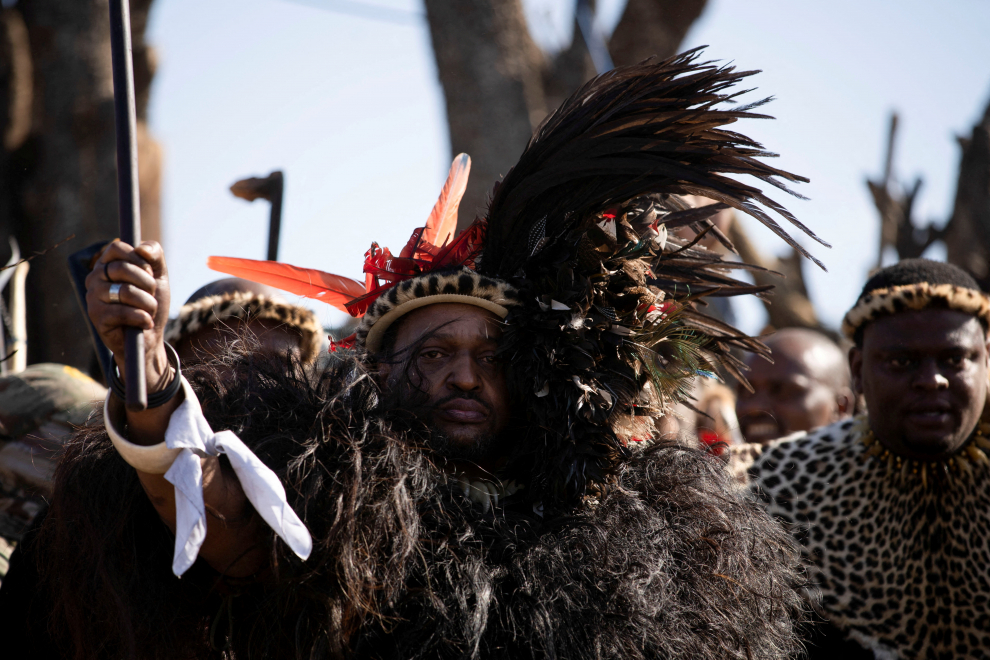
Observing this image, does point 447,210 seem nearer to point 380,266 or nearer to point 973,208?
point 380,266

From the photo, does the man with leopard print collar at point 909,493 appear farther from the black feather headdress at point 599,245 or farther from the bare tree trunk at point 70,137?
the bare tree trunk at point 70,137

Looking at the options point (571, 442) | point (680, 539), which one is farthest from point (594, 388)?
point (680, 539)

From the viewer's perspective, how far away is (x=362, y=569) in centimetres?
206

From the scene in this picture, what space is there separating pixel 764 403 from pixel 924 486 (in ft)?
6.42

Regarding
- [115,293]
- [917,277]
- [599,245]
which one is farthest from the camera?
[917,277]

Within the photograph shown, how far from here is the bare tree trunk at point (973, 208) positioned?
8867 millimetres

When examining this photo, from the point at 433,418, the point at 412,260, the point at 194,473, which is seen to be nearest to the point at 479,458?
the point at 433,418

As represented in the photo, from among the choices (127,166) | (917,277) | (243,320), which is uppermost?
(127,166)

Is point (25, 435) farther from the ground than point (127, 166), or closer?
closer

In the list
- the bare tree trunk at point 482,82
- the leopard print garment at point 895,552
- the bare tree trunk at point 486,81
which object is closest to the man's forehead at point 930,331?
the leopard print garment at point 895,552

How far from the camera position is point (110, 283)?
1748mm

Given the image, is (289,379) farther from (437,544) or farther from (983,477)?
(983,477)

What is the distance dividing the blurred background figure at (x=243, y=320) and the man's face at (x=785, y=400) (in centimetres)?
294

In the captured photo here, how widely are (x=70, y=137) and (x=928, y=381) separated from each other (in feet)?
23.6
